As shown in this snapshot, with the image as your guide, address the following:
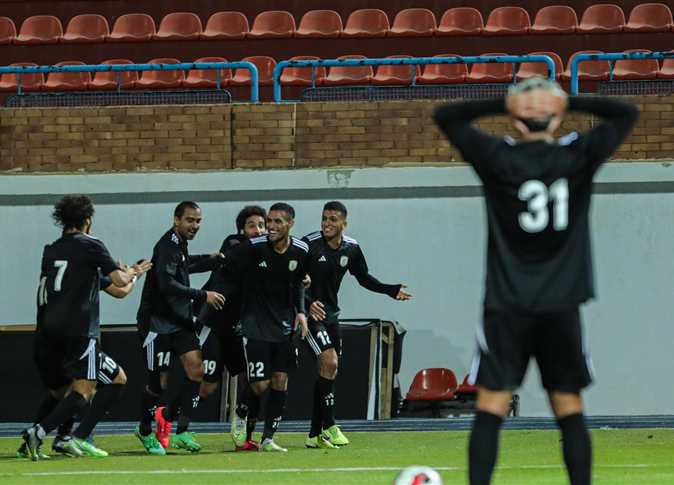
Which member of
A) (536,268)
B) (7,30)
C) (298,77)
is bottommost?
(536,268)

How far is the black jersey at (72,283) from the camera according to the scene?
10.6 m

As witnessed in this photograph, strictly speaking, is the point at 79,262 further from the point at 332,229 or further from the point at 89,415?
the point at 332,229

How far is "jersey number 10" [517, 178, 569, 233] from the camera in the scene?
605cm

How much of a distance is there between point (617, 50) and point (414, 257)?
6.04m

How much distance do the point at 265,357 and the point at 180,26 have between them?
468 inches

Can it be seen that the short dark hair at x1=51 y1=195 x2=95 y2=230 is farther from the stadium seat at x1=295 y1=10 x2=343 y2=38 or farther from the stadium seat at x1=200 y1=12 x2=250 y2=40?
the stadium seat at x1=200 y1=12 x2=250 y2=40

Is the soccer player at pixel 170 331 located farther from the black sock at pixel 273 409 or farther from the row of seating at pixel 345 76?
the row of seating at pixel 345 76

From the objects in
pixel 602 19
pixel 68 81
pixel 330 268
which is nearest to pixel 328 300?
pixel 330 268

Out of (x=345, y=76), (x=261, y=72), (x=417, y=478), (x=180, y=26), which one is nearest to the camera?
(x=417, y=478)

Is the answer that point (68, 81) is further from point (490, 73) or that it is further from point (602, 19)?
point (602, 19)

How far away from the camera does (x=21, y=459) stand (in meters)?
11.0

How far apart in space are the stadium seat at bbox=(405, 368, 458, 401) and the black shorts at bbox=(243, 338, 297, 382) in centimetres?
548

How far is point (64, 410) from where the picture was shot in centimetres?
1048

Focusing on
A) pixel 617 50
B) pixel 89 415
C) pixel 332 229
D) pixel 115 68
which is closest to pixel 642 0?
pixel 617 50
